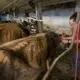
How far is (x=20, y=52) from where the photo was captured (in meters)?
1.83

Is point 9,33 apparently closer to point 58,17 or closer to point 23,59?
point 23,59

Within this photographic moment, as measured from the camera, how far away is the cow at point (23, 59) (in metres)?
1.63

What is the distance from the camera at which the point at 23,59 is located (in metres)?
1.83

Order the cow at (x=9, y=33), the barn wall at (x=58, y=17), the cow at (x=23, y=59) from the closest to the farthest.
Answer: the cow at (x=23, y=59) < the cow at (x=9, y=33) < the barn wall at (x=58, y=17)

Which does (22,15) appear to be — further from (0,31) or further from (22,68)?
(22,68)

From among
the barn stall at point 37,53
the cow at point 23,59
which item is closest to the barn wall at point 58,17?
the barn stall at point 37,53

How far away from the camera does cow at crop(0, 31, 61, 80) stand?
1631 millimetres

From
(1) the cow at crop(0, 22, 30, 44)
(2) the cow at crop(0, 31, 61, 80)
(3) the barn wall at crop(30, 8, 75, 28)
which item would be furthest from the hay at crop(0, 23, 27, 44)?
(3) the barn wall at crop(30, 8, 75, 28)

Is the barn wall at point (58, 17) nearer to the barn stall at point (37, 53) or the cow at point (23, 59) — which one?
the barn stall at point (37, 53)

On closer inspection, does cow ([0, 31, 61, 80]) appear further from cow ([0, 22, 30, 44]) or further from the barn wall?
the barn wall

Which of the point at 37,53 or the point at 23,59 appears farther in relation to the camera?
the point at 37,53

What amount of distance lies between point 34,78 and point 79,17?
0.88 metres

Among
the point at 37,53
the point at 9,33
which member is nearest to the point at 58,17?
the point at 9,33

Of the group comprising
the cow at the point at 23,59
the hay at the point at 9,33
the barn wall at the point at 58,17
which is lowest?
the cow at the point at 23,59
